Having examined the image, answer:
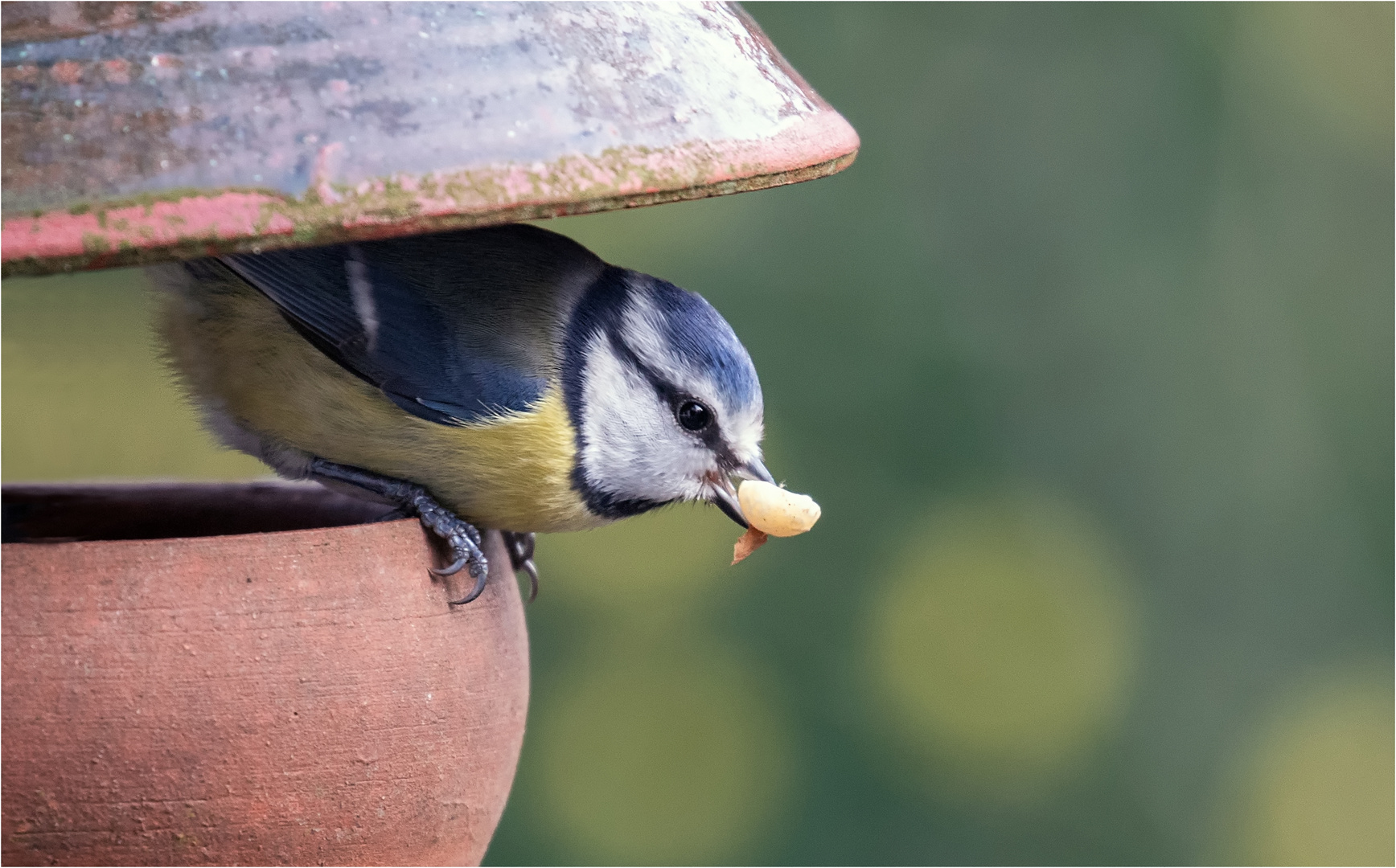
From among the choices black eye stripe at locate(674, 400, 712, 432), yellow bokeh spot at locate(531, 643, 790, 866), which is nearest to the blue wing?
black eye stripe at locate(674, 400, 712, 432)

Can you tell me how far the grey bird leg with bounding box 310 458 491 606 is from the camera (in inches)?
52.9

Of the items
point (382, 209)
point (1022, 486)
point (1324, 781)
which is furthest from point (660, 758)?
point (382, 209)

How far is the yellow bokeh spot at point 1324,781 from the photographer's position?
3389 millimetres

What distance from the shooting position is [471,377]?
145 cm

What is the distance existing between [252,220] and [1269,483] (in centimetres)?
284

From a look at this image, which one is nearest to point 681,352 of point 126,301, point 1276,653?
point 126,301

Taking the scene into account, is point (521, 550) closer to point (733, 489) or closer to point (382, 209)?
point (733, 489)

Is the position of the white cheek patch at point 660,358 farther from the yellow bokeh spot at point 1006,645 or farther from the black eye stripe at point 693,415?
the yellow bokeh spot at point 1006,645

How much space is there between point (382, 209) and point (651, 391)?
2.08 feet

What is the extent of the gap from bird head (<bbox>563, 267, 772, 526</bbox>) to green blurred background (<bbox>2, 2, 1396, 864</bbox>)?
1.55 metres

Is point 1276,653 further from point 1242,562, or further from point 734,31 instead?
point 734,31

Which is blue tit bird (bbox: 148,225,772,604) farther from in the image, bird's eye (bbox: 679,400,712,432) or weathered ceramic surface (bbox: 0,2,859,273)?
weathered ceramic surface (bbox: 0,2,859,273)

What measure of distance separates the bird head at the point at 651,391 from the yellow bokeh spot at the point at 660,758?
164 cm

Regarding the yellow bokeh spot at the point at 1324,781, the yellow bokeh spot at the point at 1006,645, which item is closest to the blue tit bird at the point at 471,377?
the yellow bokeh spot at the point at 1006,645
